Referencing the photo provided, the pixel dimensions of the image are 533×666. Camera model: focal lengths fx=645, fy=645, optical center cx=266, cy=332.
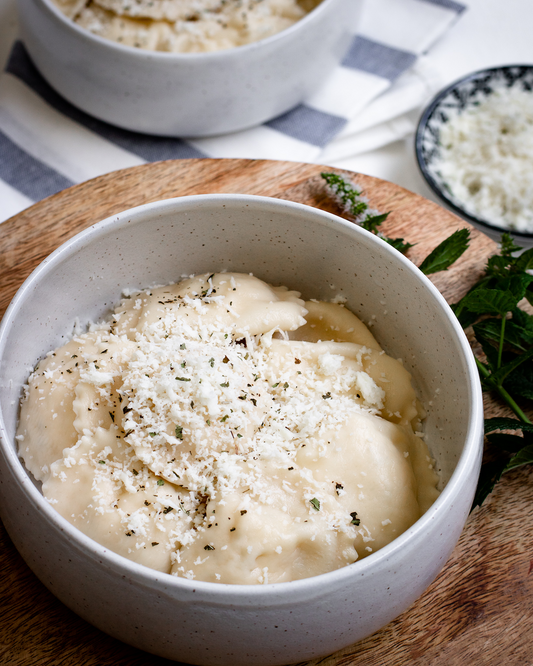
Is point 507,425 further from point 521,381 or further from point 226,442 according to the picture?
point 226,442

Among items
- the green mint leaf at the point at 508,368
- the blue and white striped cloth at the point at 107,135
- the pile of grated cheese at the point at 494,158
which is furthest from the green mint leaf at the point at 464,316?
the blue and white striped cloth at the point at 107,135

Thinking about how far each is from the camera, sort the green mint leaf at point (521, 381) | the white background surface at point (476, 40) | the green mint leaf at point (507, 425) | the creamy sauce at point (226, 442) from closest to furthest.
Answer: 1. the creamy sauce at point (226, 442)
2. the green mint leaf at point (507, 425)
3. the green mint leaf at point (521, 381)
4. the white background surface at point (476, 40)

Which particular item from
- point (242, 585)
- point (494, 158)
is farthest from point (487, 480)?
point (494, 158)

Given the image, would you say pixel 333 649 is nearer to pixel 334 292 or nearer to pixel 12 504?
Answer: pixel 12 504

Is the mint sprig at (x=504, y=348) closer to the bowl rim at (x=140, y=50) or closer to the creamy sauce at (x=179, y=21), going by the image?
the bowl rim at (x=140, y=50)

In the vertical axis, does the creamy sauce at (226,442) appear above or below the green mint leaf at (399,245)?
below

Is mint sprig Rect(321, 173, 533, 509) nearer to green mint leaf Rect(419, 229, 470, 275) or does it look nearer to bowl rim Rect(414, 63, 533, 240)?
green mint leaf Rect(419, 229, 470, 275)

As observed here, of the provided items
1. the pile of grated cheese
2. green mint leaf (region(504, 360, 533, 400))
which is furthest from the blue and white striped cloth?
green mint leaf (region(504, 360, 533, 400))

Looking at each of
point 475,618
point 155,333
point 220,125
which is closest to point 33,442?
point 155,333
